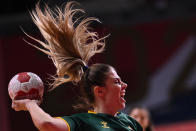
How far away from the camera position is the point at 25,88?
8.69 ft

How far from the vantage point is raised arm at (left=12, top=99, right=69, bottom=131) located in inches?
93.3

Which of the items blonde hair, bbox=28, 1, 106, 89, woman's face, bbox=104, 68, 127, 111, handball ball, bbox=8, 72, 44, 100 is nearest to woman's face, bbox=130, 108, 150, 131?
blonde hair, bbox=28, 1, 106, 89

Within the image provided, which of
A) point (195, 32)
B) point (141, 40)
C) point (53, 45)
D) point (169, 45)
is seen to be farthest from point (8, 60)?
point (53, 45)

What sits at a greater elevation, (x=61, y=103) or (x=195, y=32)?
(x=195, y=32)

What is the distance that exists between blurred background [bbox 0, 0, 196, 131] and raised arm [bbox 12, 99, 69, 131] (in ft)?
17.4

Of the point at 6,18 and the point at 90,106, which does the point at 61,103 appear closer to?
the point at 6,18

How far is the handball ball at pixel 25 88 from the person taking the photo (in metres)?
2.62

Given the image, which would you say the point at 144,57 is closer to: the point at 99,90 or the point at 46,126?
the point at 99,90

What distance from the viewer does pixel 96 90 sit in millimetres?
2861

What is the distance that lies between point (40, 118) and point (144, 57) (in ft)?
19.6

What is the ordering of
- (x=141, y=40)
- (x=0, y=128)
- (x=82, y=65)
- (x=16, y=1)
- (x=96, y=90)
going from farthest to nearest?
(x=16, y=1) < (x=141, y=40) < (x=0, y=128) < (x=82, y=65) < (x=96, y=90)

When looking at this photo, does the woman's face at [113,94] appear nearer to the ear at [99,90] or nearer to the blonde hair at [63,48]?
the ear at [99,90]

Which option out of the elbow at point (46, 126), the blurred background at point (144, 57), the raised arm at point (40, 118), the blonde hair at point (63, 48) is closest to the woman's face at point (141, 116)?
the blonde hair at point (63, 48)

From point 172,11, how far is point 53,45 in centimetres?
588
